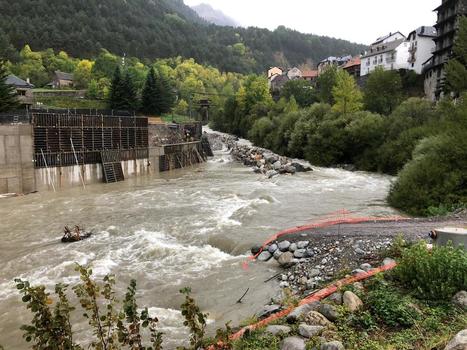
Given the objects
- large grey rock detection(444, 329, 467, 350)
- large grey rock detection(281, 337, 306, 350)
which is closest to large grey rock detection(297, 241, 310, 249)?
large grey rock detection(281, 337, 306, 350)

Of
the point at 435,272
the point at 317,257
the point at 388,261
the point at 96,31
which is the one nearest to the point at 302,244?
the point at 317,257

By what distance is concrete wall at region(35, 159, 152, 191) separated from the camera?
30.2m

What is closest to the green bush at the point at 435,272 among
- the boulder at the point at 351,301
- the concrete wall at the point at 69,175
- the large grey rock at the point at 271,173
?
the boulder at the point at 351,301

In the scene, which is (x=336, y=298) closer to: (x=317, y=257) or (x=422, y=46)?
(x=317, y=257)

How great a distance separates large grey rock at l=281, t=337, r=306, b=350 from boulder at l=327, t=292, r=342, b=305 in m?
1.66

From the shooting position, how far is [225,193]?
27.4 m

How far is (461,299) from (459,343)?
2475 millimetres

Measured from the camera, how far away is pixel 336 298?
834 cm

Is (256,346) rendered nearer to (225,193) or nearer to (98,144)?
(225,193)

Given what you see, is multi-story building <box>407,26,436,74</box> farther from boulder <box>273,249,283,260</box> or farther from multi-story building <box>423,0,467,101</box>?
boulder <box>273,249,283,260</box>

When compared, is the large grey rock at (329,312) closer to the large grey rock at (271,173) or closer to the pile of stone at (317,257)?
the pile of stone at (317,257)

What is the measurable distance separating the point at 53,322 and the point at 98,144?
1295 inches

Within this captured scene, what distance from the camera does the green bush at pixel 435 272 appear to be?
25.5 feet

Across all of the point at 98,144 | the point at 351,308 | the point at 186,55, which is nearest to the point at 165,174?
the point at 98,144
